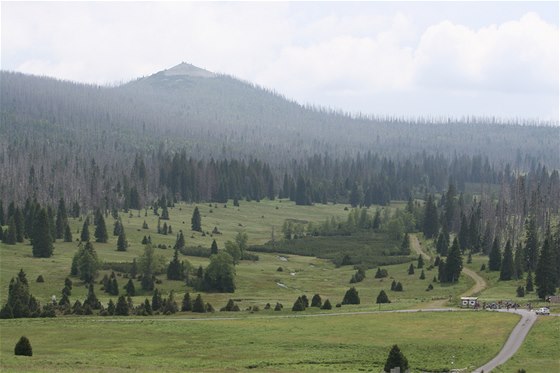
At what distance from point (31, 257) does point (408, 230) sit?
99.4 m

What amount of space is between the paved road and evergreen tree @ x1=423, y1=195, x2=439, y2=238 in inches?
3807

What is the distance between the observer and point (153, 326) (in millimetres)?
83188

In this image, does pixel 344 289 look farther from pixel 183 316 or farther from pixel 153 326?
pixel 153 326

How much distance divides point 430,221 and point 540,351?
118701mm

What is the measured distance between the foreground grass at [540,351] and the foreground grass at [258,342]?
8.00ft

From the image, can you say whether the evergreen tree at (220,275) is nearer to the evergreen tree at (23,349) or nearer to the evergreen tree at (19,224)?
the evergreen tree at (19,224)

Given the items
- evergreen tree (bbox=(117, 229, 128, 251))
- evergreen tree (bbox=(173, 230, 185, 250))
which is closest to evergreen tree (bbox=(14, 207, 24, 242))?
evergreen tree (bbox=(117, 229, 128, 251))

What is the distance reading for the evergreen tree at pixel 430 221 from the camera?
7298 inches

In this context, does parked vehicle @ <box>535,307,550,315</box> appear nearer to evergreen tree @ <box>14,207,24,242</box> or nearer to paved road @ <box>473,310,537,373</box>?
paved road @ <box>473,310,537,373</box>

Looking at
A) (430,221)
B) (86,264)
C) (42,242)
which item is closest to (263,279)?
(86,264)

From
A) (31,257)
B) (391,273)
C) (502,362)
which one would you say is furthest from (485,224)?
(502,362)

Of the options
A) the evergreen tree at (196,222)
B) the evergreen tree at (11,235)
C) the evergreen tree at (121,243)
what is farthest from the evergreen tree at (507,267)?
the evergreen tree at (11,235)

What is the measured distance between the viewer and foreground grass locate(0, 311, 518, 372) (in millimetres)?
61594

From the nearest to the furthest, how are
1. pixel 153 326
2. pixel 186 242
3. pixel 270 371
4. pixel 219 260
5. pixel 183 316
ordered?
pixel 270 371
pixel 153 326
pixel 183 316
pixel 219 260
pixel 186 242
